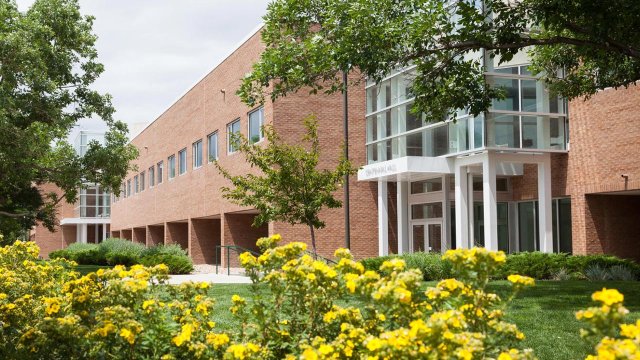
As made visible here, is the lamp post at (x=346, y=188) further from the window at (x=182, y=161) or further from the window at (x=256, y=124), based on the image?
the window at (x=182, y=161)

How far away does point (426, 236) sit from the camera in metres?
27.0

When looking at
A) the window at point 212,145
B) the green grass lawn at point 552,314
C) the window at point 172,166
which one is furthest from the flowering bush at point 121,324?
the window at point 172,166

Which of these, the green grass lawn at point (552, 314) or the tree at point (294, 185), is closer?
the green grass lawn at point (552, 314)

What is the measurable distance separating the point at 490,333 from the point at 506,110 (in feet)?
62.6

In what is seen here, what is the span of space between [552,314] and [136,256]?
2397cm

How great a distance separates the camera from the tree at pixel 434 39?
11742 mm

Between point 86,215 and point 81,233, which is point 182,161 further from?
point 81,233

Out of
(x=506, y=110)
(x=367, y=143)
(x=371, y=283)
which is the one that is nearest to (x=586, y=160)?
(x=506, y=110)

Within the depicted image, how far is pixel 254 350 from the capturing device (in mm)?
4164

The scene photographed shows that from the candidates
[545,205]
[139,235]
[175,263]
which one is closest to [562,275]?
[545,205]

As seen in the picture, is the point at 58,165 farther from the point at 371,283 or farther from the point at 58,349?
the point at 371,283

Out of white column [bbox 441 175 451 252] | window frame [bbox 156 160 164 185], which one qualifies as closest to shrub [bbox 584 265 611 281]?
white column [bbox 441 175 451 252]

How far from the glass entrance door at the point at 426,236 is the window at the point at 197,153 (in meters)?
13.2

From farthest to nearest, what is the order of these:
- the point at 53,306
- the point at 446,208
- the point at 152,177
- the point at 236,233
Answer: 1. the point at 152,177
2. the point at 236,233
3. the point at 446,208
4. the point at 53,306
